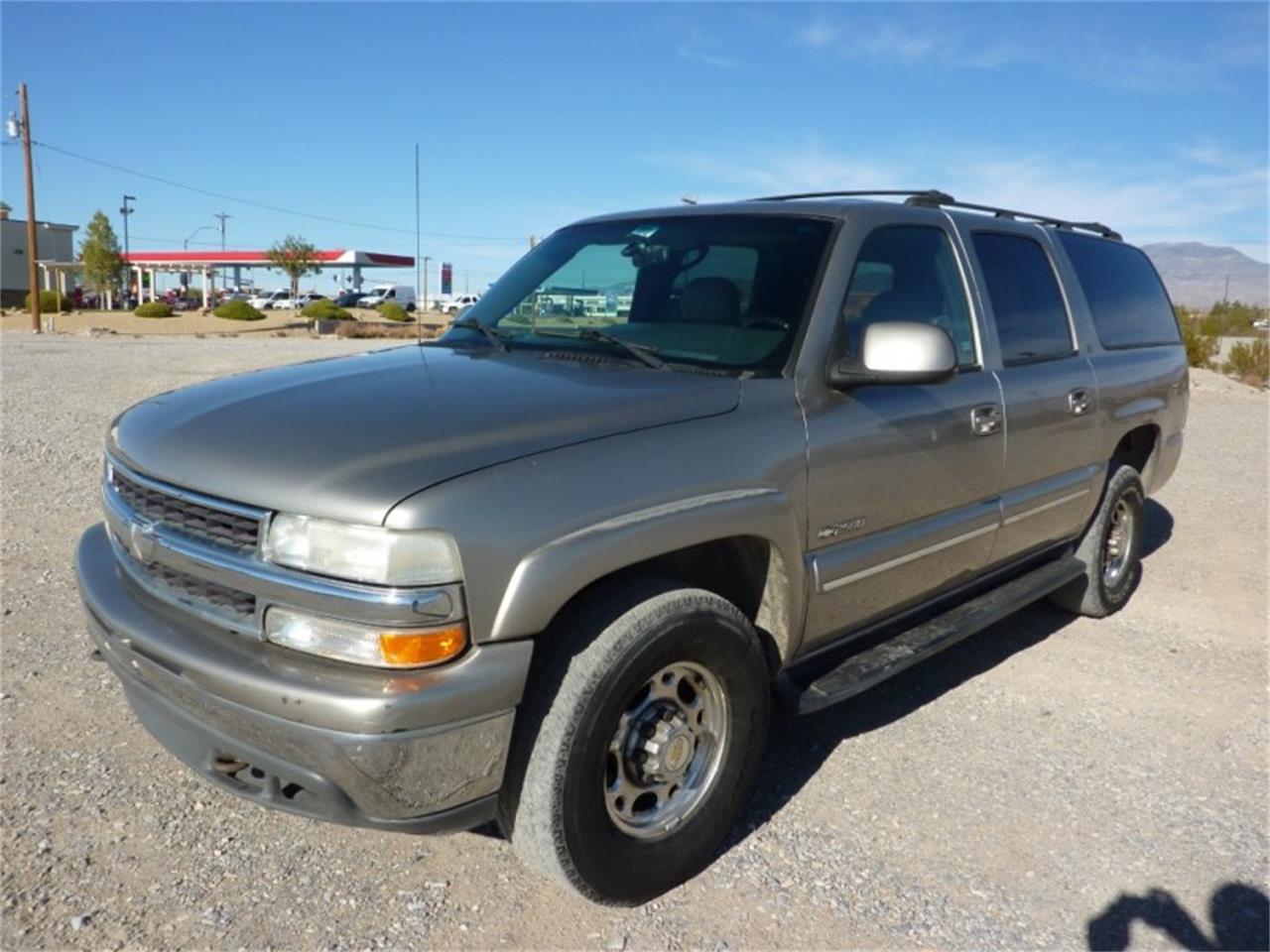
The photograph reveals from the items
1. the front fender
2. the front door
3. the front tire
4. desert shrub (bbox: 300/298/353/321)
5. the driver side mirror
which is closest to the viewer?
the front fender

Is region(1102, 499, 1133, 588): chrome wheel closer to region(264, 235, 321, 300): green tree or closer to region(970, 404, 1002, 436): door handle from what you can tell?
region(970, 404, 1002, 436): door handle

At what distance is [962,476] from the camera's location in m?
3.78

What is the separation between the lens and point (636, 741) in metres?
2.75

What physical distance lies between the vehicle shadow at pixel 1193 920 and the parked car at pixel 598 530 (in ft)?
3.05

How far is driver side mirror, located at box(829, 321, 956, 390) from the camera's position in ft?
10.2

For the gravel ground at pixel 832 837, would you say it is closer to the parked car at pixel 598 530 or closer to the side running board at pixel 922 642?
the parked car at pixel 598 530

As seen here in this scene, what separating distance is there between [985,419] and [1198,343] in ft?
79.4

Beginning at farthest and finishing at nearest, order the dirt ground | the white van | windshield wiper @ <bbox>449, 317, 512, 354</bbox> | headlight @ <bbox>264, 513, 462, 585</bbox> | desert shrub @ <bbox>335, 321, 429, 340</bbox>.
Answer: the white van < the dirt ground < desert shrub @ <bbox>335, 321, 429, 340</bbox> < windshield wiper @ <bbox>449, 317, 512, 354</bbox> < headlight @ <bbox>264, 513, 462, 585</bbox>

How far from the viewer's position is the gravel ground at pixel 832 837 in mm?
2689

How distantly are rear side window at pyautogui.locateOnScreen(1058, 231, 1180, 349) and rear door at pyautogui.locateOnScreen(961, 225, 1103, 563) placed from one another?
A: 1.33 feet

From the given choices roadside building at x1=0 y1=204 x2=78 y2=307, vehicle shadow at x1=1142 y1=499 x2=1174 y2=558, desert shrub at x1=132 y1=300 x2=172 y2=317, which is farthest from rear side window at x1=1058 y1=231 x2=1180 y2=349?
roadside building at x1=0 y1=204 x2=78 y2=307

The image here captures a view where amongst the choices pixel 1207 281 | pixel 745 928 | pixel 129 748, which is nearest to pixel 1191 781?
pixel 745 928

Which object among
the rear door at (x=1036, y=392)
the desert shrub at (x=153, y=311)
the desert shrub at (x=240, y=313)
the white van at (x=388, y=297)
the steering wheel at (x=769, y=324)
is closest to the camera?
the steering wheel at (x=769, y=324)

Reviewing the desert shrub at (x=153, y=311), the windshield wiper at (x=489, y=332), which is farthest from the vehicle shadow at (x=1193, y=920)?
the desert shrub at (x=153, y=311)
